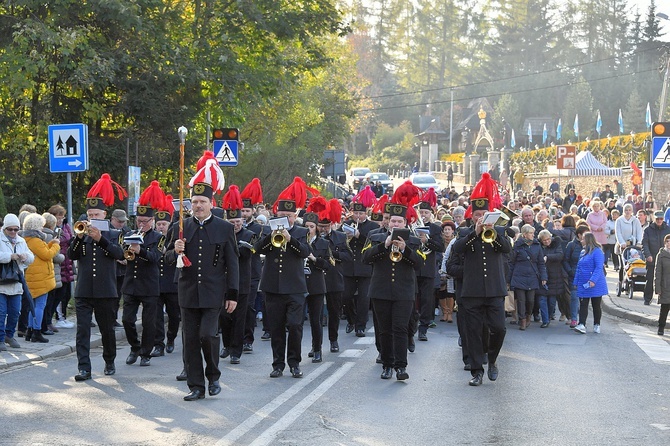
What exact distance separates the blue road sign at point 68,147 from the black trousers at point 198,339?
23.6 feet

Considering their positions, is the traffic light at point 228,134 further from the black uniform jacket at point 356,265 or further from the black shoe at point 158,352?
the black shoe at point 158,352

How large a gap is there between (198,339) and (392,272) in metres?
2.54

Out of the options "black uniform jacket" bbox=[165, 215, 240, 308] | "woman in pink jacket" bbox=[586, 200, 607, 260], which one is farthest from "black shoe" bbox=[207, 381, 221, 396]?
"woman in pink jacket" bbox=[586, 200, 607, 260]

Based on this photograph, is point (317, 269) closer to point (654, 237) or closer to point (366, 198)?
point (366, 198)

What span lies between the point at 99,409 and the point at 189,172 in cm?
1944

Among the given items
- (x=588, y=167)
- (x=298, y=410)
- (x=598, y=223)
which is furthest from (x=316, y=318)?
(x=588, y=167)

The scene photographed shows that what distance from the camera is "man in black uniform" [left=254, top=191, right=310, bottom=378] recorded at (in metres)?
12.7

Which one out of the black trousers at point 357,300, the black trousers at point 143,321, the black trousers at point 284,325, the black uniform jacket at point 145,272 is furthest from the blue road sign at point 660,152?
the black trousers at point 143,321

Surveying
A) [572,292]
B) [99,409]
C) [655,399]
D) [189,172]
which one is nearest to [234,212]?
[99,409]

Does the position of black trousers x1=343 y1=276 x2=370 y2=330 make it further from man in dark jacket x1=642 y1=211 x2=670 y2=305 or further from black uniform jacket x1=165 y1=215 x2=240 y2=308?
man in dark jacket x1=642 y1=211 x2=670 y2=305

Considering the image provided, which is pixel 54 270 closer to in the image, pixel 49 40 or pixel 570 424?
pixel 49 40

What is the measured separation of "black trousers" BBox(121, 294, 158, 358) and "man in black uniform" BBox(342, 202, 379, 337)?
12.2 feet

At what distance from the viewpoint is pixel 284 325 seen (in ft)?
42.2

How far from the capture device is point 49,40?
2202 centimetres
